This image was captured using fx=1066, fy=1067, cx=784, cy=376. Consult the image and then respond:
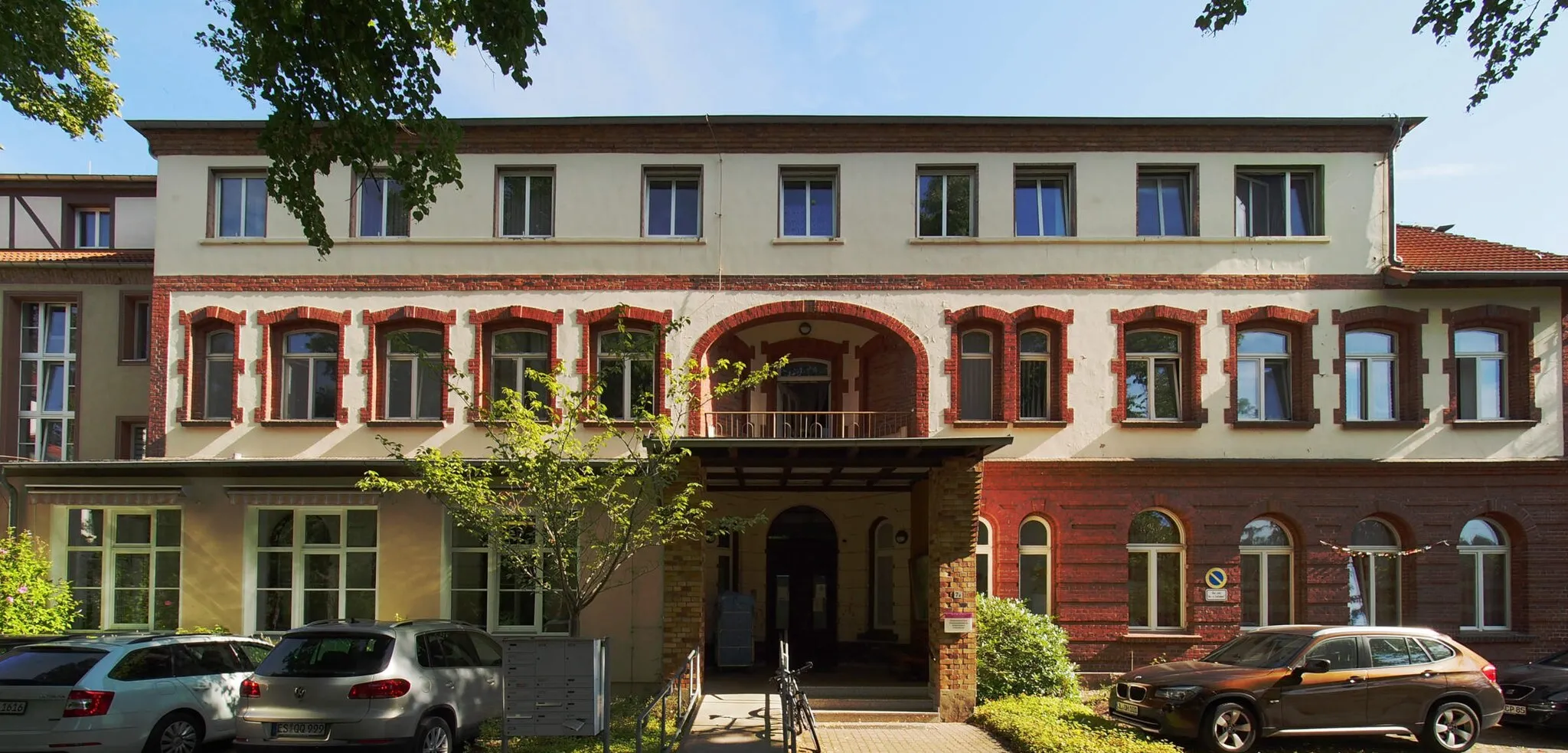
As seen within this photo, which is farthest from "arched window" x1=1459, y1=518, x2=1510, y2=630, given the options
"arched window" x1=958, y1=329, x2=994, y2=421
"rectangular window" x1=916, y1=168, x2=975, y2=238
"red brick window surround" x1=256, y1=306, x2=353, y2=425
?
"red brick window surround" x1=256, y1=306, x2=353, y2=425

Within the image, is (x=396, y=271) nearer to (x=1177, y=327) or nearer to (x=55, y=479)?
(x=55, y=479)

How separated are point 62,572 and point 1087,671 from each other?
16.8 meters

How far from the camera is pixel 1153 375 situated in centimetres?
1839

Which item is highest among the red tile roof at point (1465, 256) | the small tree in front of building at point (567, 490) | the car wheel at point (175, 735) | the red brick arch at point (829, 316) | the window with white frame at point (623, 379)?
the red tile roof at point (1465, 256)

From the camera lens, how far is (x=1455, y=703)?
13133 mm

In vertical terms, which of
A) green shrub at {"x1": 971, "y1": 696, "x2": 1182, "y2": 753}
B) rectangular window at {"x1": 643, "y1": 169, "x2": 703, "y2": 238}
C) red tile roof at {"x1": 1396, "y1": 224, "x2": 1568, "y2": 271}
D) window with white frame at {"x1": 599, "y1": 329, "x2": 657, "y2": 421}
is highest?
rectangular window at {"x1": 643, "y1": 169, "x2": 703, "y2": 238}

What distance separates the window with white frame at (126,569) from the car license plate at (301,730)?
8.23 metres

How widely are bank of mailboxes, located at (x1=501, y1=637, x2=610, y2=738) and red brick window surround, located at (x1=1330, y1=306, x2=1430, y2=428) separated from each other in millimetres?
13422

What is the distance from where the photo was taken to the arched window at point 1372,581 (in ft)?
58.9

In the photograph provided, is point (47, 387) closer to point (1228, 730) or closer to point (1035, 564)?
point (1035, 564)

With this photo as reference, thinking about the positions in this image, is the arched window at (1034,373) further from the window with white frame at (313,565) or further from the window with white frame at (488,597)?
the window with white frame at (313,565)

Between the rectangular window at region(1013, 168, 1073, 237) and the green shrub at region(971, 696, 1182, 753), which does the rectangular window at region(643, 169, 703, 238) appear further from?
the green shrub at region(971, 696, 1182, 753)

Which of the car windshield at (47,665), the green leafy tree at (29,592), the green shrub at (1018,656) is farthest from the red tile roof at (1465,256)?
the green leafy tree at (29,592)

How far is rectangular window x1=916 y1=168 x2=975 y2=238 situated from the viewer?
18.6m
